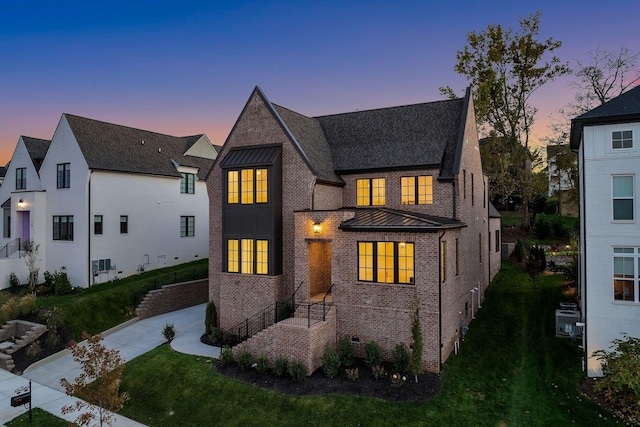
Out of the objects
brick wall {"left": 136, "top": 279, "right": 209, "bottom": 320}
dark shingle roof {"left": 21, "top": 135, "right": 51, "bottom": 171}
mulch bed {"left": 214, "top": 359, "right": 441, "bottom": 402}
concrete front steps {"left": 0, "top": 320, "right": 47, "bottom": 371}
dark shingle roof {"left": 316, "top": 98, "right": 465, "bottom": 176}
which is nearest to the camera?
mulch bed {"left": 214, "top": 359, "right": 441, "bottom": 402}

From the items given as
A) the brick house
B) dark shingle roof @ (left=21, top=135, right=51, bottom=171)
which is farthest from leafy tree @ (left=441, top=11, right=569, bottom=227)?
dark shingle roof @ (left=21, top=135, right=51, bottom=171)

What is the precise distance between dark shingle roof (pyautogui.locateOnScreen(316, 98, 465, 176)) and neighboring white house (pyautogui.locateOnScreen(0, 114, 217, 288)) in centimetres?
1215

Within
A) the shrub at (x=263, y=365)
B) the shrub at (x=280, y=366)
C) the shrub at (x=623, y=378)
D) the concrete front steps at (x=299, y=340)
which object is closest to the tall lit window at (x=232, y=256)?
the concrete front steps at (x=299, y=340)

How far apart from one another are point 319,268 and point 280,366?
549cm

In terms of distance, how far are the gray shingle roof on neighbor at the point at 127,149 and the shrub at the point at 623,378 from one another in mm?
28250

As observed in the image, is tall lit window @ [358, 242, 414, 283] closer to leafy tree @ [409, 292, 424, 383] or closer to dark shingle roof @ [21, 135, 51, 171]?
leafy tree @ [409, 292, 424, 383]

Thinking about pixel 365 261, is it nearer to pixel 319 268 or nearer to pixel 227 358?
pixel 319 268

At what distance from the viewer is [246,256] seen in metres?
18.2

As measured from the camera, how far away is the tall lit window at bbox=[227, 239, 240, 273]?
60.7ft

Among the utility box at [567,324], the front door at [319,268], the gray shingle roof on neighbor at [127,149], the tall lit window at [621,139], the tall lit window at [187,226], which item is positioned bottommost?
the utility box at [567,324]

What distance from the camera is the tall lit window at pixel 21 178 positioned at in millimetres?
28984

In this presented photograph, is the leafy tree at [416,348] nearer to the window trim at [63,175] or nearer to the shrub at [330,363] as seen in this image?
the shrub at [330,363]

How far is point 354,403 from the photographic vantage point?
1194cm

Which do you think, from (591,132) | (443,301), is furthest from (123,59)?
(591,132)
